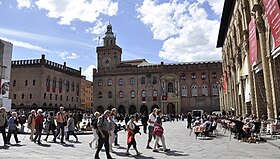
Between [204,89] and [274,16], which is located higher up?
[204,89]

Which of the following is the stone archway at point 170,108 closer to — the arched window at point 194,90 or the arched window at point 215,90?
the arched window at point 194,90

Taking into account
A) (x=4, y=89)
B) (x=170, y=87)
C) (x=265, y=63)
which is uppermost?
(x=170, y=87)

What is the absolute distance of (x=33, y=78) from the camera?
174ft

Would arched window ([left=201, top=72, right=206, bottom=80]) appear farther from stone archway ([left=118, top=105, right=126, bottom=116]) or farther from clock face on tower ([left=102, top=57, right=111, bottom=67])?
clock face on tower ([left=102, top=57, right=111, bottom=67])

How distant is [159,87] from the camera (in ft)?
193

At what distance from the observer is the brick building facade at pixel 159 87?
186 ft

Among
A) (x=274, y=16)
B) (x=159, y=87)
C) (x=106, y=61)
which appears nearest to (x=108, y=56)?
(x=106, y=61)

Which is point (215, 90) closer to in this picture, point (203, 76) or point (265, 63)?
point (203, 76)

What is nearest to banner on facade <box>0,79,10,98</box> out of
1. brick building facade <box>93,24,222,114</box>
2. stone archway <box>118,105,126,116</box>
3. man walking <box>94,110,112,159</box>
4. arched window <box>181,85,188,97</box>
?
brick building facade <box>93,24,222,114</box>

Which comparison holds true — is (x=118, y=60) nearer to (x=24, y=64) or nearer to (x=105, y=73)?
(x=105, y=73)

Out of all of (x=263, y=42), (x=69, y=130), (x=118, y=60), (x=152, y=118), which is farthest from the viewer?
(x=118, y=60)

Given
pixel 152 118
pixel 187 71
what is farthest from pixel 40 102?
pixel 152 118

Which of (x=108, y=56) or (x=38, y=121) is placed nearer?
(x=38, y=121)

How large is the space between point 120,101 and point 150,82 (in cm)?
828
